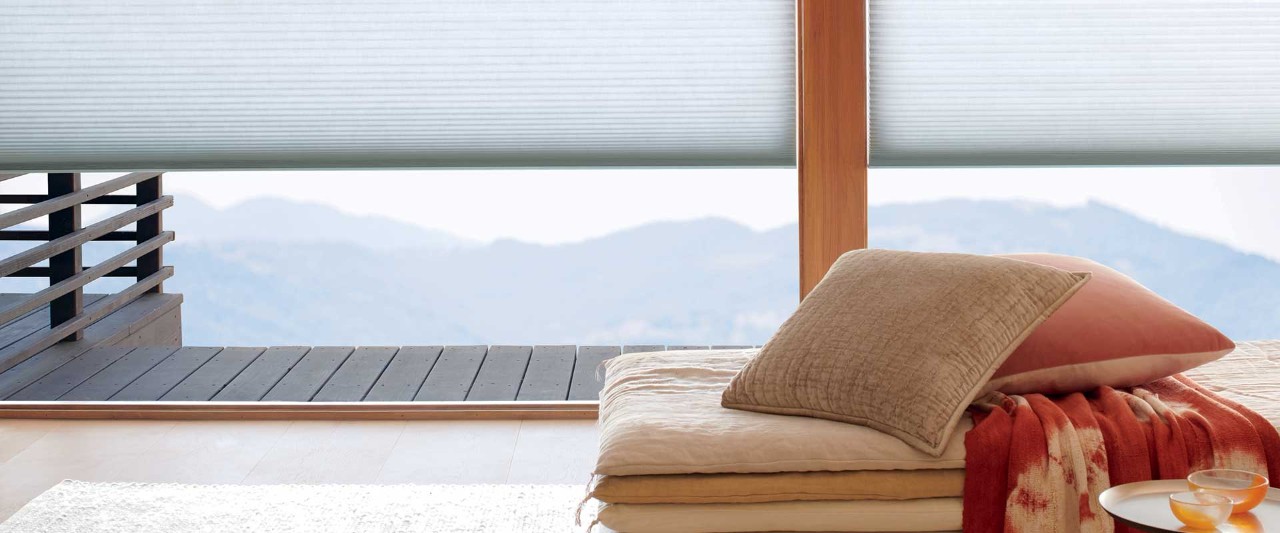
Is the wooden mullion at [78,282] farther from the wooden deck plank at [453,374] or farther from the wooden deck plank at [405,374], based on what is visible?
the wooden deck plank at [453,374]

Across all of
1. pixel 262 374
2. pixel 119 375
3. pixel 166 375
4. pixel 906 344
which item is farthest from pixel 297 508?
pixel 119 375

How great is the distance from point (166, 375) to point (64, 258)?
0.91 metres

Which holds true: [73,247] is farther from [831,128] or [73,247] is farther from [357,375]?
[831,128]

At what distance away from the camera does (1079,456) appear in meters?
1.70

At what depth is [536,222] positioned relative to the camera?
9883 millimetres

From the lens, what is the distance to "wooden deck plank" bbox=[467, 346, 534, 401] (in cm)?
386

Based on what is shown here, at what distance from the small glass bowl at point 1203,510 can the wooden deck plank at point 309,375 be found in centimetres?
311

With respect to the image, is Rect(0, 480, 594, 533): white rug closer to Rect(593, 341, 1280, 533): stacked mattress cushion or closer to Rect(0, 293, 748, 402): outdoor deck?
Rect(593, 341, 1280, 533): stacked mattress cushion

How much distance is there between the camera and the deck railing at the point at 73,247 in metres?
4.29

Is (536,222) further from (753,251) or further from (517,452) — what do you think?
(517,452)

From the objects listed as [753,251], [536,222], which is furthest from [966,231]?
[536,222]

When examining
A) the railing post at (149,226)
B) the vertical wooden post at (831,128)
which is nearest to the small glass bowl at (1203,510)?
the vertical wooden post at (831,128)

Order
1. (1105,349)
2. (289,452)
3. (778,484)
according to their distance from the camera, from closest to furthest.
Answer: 1. (778,484)
2. (1105,349)
3. (289,452)

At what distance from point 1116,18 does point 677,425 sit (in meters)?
2.21
